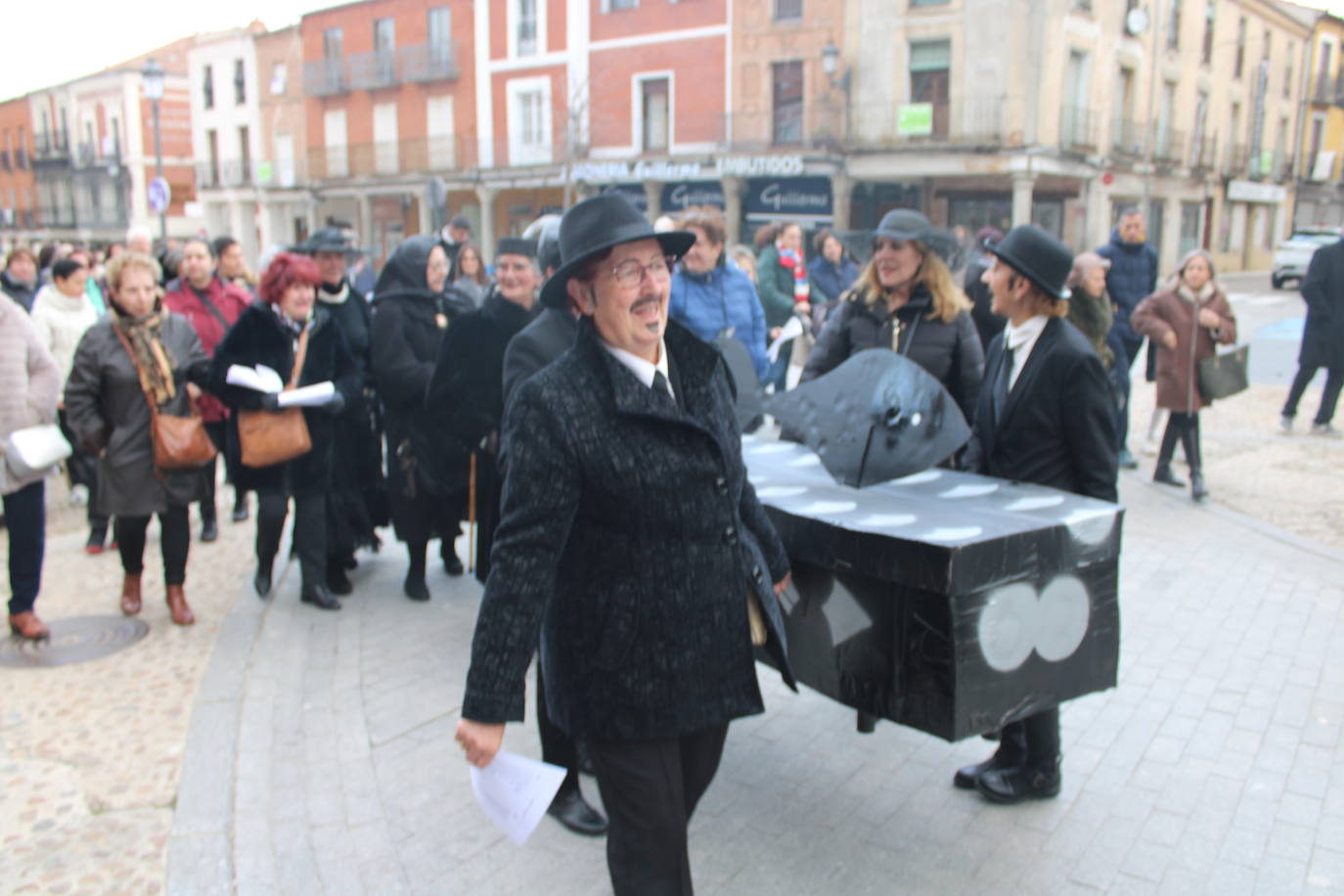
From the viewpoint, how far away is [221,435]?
7.00 m

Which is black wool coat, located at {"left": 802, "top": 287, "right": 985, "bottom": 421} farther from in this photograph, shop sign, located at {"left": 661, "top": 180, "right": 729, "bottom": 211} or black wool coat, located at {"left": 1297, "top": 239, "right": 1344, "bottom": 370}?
shop sign, located at {"left": 661, "top": 180, "right": 729, "bottom": 211}

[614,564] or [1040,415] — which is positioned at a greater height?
[1040,415]

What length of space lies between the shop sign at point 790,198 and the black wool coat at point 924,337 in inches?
1043

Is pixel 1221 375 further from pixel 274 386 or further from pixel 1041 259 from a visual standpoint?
pixel 274 386

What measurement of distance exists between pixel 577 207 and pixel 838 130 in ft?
91.6

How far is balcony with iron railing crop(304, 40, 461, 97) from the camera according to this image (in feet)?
117

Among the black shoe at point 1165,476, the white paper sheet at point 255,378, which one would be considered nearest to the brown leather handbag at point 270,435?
the white paper sheet at point 255,378

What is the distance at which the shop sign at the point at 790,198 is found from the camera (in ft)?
98.6

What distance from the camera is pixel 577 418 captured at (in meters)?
2.22

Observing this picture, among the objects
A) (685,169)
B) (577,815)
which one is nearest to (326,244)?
(577,815)

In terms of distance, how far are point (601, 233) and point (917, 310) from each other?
2250 mm

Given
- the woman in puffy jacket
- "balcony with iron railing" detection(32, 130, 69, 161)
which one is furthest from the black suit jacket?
"balcony with iron railing" detection(32, 130, 69, 161)

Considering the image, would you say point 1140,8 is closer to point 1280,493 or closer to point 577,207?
point 1280,493

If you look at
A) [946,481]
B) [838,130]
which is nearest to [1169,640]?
[946,481]
